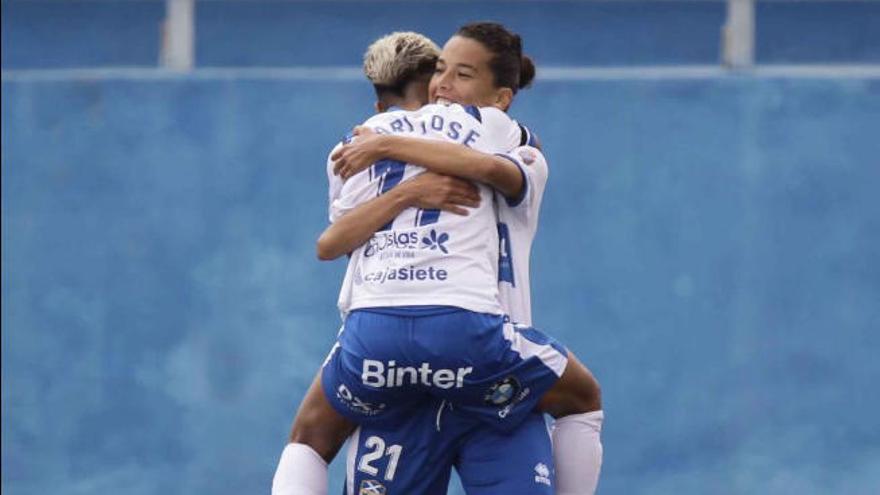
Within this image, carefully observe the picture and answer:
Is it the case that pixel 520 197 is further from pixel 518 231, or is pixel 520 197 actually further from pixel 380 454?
pixel 380 454

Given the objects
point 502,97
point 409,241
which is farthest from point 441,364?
point 502,97

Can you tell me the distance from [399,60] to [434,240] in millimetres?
533

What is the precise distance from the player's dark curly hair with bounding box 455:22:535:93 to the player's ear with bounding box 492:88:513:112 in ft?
0.04

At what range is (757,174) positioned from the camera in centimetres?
789

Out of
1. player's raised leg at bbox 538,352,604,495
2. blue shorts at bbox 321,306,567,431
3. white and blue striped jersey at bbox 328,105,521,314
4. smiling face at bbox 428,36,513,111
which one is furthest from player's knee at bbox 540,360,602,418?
smiling face at bbox 428,36,513,111

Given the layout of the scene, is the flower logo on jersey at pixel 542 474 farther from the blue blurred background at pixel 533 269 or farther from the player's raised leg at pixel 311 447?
the blue blurred background at pixel 533 269

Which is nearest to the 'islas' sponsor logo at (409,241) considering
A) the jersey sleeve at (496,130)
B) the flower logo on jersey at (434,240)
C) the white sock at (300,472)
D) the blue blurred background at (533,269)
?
the flower logo on jersey at (434,240)

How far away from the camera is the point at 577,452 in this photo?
18.5 feet

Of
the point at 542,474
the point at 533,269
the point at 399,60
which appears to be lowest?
the point at 542,474

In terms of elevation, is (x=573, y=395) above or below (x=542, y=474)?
above

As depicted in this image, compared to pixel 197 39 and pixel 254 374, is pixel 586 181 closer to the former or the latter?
pixel 254 374

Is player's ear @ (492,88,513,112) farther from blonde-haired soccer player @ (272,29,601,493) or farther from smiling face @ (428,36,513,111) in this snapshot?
blonde-haired soccer player @ (272,29,601,493)

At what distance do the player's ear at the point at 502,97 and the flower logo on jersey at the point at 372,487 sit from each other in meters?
0.99

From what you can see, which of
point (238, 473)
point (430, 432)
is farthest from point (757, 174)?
point (430, 432)
